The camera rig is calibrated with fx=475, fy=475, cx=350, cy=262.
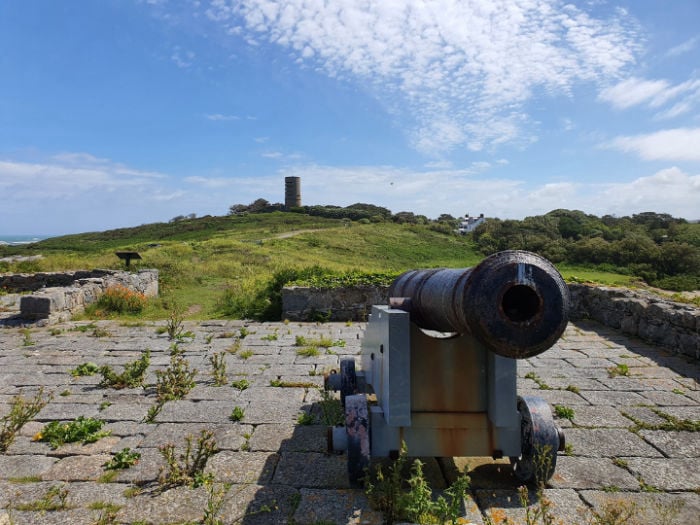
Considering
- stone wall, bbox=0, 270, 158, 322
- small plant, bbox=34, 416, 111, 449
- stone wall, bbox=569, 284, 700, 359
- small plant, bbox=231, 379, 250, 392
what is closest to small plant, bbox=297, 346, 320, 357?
small plant, bbox=231, 379, 250, 392

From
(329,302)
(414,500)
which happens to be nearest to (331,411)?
(414,500)

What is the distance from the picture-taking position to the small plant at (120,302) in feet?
39.8

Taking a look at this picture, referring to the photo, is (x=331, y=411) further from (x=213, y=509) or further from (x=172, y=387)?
(x=213, y=509)

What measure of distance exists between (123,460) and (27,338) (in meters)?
6.36

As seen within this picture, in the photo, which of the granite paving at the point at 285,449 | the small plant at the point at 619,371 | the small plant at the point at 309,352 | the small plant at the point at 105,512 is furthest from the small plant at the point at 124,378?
the small plant at the point at 619,371

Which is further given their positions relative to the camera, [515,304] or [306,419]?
[306,419]

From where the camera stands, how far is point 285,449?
4.09 metres

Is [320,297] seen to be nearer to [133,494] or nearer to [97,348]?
[97,348]

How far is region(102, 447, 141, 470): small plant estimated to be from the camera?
3.77 meters

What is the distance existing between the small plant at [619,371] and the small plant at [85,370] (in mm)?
7031

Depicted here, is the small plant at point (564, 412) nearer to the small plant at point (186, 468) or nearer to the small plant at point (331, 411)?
the small plant at point (331, 411)

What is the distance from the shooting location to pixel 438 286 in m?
3.01

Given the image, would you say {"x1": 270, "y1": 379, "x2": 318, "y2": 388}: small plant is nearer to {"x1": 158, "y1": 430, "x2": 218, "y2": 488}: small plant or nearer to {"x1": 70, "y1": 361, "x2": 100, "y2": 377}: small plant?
{"x1": 158, "y1": 430, "x2": 218, "y2": 488}: small plant

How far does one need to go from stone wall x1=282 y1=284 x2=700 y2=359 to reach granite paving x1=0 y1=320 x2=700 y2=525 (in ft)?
1.27
